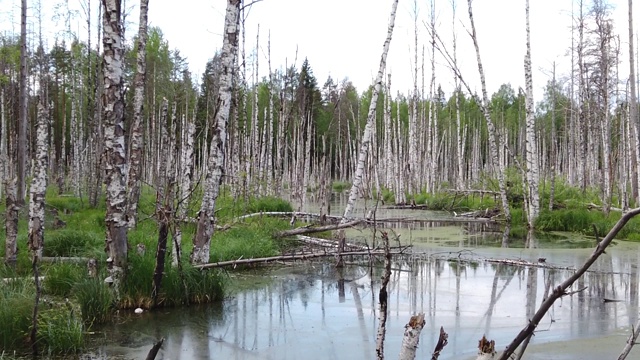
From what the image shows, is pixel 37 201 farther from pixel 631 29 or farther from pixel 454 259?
pixel 631 29

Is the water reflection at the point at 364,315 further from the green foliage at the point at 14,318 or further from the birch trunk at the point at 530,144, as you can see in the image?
the birch trunk at the point at 530,144

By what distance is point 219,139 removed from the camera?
7508 millimetres

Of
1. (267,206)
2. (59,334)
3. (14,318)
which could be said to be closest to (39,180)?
(14,318)

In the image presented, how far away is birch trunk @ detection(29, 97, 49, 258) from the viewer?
21.6ft

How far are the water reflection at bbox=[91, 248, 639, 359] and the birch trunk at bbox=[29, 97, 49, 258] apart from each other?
199 cm

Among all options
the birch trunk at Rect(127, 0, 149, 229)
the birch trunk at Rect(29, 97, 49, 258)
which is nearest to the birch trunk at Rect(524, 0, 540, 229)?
the birch trunk at Rect(127, 0, 149, 229)

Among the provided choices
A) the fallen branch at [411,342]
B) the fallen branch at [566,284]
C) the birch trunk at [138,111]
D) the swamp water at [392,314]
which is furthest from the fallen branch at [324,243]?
the fallen branch at [566,284]

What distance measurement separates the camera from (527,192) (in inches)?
639

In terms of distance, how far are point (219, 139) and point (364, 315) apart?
3.04 metres

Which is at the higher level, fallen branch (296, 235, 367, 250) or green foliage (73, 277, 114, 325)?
fallen branch (296, 235, 367, 250)

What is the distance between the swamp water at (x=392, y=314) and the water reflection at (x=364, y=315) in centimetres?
1

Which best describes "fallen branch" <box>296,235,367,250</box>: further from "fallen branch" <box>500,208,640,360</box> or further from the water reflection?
"fallen branch" <box>500,208,640,360</box>

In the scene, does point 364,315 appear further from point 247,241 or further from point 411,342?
point 411,342

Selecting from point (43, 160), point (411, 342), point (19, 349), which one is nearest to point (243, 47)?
point (43, 160)
